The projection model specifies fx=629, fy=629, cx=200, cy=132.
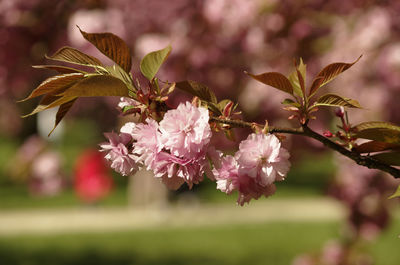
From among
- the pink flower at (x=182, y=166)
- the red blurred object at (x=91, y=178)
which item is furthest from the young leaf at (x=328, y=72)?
A: the red blurred object at (x=91, y=178)

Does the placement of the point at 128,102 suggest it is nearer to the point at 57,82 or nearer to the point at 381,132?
the point at 57,82

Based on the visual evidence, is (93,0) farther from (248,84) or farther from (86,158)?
(86,158)

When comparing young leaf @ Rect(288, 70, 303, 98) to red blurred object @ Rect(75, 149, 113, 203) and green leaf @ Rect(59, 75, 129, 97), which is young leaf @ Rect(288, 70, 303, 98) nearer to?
green leaf @ Rect(59, 75, 129, 97)

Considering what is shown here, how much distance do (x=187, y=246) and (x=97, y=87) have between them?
7.00 metres

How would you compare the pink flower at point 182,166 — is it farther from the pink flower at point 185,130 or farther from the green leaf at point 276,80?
the green leaf at point 276,80

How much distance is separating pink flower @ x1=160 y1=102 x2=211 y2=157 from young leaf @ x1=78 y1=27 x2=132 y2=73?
5.5 inches

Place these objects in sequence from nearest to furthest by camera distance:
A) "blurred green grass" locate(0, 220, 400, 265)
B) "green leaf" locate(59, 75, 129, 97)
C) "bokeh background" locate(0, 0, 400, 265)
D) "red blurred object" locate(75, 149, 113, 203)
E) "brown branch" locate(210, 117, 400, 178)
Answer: "green leaf" locate(59, 75, 129, 97), "brown branch" locate(210, 117, 400, 178), "bokeh background" locate(0, 0, 400, 265), "blurred green grass" locate(0, 220, 400, 265), "red blurred object" locate(75, 149, 113, 203)

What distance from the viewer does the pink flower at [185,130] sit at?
1.07 m

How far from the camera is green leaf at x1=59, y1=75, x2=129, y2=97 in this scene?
1.01m

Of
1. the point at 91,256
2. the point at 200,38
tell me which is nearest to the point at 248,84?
the point at 200,38

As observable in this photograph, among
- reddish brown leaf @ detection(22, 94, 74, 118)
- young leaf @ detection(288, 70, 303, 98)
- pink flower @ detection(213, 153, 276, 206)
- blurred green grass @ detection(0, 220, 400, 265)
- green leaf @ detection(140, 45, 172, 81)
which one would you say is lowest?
blurred green grass @ detection(0, 220, 400, 265)

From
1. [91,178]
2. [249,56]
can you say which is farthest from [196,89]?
[91,178]

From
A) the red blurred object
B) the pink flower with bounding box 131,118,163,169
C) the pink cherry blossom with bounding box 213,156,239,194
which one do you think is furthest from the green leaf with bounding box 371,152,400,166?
the red blurred object

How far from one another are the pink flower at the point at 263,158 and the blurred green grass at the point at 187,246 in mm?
5687
